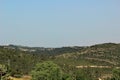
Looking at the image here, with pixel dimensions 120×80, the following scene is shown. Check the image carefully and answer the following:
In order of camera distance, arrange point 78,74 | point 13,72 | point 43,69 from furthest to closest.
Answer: point 13,72 < point 78,74 < point 43,69

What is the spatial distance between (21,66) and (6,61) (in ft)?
28.3

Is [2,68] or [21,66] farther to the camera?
[21,66]

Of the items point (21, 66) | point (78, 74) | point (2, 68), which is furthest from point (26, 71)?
point (2, 68)

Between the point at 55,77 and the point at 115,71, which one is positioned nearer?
the point at 55,77

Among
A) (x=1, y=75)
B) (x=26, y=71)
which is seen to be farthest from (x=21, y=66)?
→ (x=1, y=75)

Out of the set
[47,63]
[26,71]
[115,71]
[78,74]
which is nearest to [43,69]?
[47,63]

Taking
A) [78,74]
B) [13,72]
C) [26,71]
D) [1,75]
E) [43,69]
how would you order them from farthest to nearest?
[26,71] < [13,72] < [78,74] < [43,69] < [1,75]

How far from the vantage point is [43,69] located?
143 meters

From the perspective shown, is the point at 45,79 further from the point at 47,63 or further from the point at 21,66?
the point at 21,66

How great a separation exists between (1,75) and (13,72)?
1702 inches

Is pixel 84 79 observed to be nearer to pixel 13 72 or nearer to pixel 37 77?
pixel 37 77

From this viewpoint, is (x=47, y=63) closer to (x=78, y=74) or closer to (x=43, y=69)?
(x=43, y=69)

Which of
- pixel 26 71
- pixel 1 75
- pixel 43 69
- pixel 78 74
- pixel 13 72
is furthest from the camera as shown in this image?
pixel 26 71

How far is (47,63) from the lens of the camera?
146 meters
